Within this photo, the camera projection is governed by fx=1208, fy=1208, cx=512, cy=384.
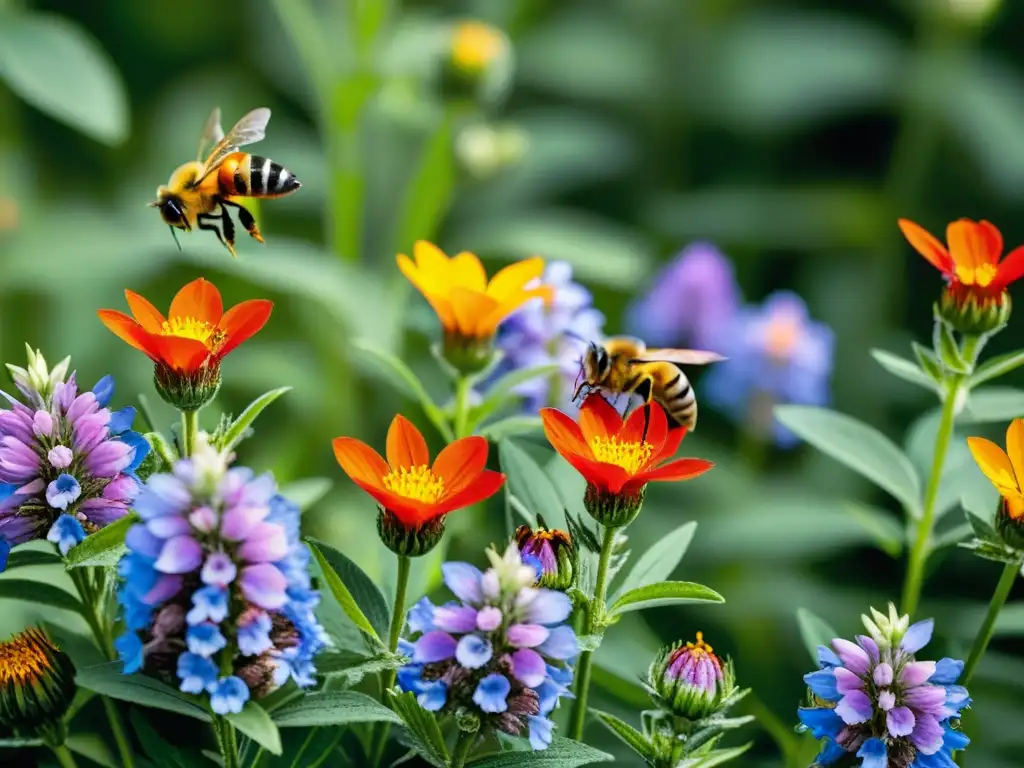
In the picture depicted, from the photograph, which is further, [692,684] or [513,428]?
[513,428]

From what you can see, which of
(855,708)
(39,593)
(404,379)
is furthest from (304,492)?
(855,708)

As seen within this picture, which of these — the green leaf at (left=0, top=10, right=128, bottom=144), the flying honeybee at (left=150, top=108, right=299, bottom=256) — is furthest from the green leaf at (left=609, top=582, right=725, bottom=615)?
the green leaf at (left=0, top=10, right=128, bottom=144)

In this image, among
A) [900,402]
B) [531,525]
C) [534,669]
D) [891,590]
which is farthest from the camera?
[900,402]

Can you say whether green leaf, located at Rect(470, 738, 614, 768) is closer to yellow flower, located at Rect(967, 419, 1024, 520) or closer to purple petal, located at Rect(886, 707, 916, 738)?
purple petal, located at Rect(886, 707, 916, 738)

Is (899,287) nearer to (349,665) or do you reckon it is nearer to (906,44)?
(906,44)

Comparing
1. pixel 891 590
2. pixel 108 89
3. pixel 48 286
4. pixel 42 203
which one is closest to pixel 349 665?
pixel 108 89

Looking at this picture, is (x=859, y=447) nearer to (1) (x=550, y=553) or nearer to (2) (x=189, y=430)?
(1) (x=550, y=553)

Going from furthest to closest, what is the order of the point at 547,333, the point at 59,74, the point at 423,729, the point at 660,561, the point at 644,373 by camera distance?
the point at 59,74 < the point at 547,333 < the point at 644,373 < the point at 660,561 < the point at 423,729
